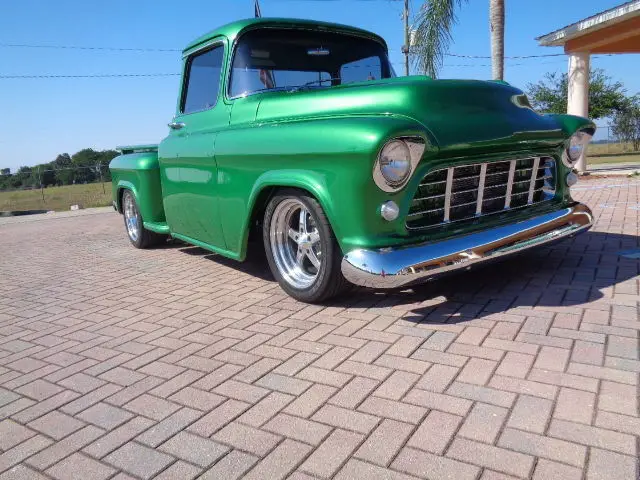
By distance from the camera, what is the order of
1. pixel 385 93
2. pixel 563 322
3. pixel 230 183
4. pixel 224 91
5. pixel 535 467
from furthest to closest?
1. pixel 224 91
2. pixel 230 183
3. pixel 385 93
4. pixel 563 322
5. pixel 535 467

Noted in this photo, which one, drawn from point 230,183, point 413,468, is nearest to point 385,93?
point 230,183

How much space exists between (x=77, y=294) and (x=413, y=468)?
3.49 m

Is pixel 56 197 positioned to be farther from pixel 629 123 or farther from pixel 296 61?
pixel 629 123

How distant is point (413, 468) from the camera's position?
163 centimetres

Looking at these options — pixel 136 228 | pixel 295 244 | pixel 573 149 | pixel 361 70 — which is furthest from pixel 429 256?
pixel 136 228

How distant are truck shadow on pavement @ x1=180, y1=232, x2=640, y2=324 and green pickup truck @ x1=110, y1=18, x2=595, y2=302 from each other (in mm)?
302

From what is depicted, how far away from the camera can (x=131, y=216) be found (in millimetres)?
6332

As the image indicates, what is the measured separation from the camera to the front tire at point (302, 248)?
9.95ft

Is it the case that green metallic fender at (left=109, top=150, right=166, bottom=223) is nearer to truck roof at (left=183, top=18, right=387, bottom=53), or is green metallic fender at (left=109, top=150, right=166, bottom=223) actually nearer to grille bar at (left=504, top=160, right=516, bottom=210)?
truck roof at (left=183, top=18, right=387, bottom=53)

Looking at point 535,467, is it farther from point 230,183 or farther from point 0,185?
point 0,185

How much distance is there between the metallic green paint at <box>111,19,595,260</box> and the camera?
2.74 metres

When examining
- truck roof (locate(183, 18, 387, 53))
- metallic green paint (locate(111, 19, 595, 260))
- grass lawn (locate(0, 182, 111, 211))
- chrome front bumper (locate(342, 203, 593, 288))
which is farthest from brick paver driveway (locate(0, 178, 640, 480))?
grass lawn (locate(0, 182, 111, 211))

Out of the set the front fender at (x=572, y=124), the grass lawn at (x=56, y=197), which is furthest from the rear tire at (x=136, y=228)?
the grass lawn at (x=56, y=197)

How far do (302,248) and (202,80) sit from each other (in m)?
1.94
